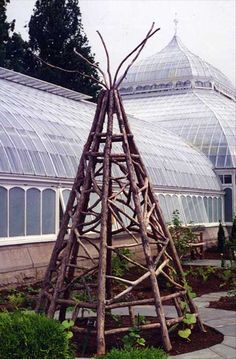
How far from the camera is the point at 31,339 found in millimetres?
5840

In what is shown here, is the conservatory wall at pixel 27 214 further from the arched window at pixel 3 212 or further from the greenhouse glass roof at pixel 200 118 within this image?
the greenhouse glass roof at pixel 200 118

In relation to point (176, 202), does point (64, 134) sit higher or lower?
higher

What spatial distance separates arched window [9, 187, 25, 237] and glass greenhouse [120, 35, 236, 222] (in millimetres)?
17434

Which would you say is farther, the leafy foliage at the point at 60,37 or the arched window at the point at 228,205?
the leafy foliage at the point at 60,37

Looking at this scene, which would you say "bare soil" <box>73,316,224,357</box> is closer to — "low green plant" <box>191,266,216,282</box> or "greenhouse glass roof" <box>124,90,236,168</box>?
"low green plant" <box>191,266,216,282</box>

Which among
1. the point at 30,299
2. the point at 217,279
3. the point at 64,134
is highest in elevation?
the point at 64,134

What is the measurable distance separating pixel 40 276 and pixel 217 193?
16.5 meters

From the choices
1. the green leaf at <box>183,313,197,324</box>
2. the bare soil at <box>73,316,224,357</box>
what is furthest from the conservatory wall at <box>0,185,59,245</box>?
the green leaf at <box>183,313,197,324</box>

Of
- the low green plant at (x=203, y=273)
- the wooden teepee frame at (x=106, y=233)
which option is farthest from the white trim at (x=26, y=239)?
the wooden teepee frame at (x=106, y=233)

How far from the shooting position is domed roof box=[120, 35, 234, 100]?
3891 centimetres

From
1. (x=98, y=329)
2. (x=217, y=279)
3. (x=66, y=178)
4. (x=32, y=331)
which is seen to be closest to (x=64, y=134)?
Result: (x=66, y=178)

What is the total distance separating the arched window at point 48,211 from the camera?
15.5 metres

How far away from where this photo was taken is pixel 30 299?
11.6 m

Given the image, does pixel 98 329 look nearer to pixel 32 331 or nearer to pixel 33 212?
pixel 32 331
